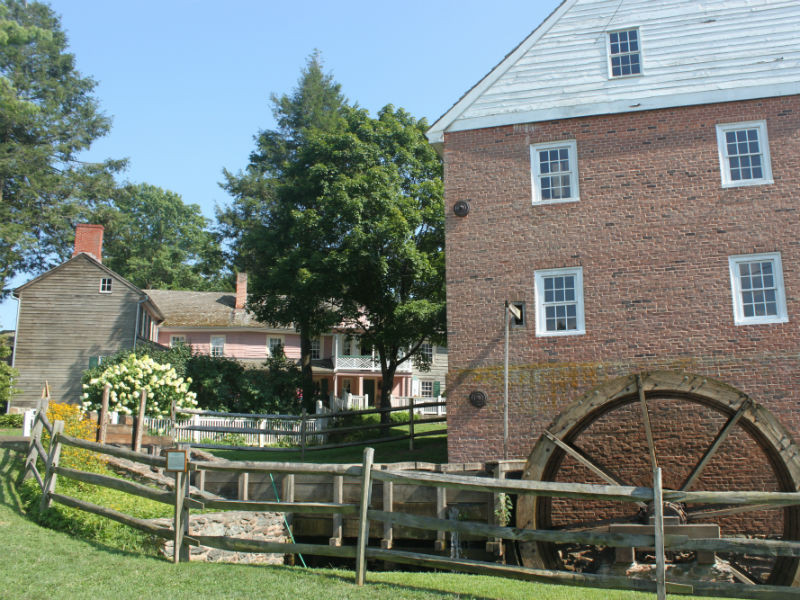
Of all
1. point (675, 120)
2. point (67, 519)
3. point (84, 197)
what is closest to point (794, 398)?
point (675, 120)

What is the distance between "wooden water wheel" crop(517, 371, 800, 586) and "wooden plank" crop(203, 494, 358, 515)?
9.44 feet

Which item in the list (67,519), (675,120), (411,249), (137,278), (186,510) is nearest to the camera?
(186,510)

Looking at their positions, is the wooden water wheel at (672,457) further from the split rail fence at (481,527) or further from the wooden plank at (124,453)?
the wooden plank at (124,453)

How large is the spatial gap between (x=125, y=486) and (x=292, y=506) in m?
2.33

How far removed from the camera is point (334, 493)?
11047 mm

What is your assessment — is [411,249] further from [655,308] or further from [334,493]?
[334,493]

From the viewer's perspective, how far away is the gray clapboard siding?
2986cm

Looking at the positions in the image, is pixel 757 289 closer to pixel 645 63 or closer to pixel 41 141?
pixel 645 63

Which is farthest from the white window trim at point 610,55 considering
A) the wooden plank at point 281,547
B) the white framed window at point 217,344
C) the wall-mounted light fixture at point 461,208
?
the white framed window at point 217,344

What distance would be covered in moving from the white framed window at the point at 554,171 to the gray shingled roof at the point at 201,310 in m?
26.5

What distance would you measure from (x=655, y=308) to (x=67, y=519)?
1062cm

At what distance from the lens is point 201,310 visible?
40.5 meters

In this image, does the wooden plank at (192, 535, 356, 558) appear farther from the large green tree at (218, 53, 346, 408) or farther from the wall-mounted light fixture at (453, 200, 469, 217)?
the large green tree at (218, 53, 346, 408)

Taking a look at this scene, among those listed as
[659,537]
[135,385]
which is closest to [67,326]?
[135,385]
